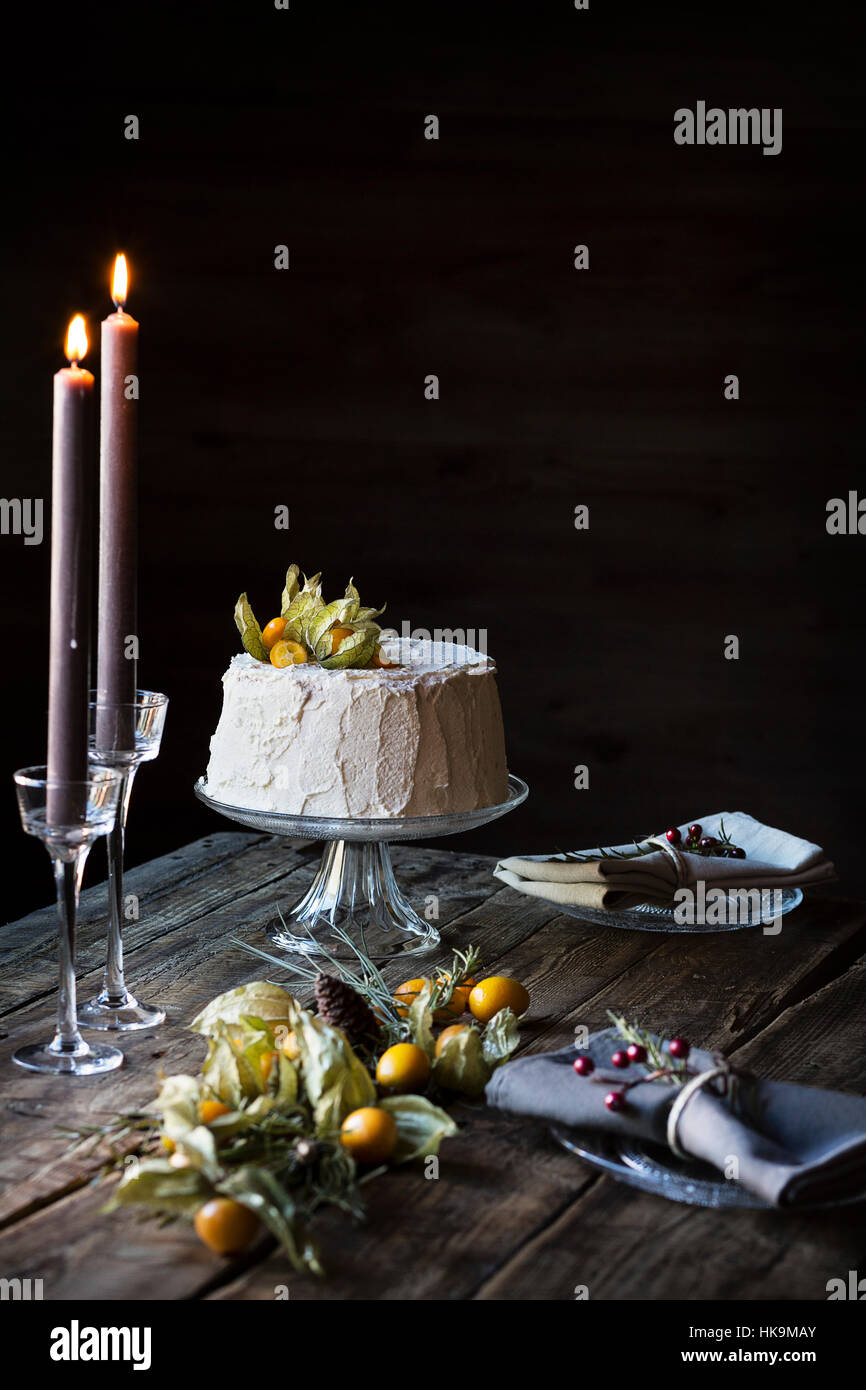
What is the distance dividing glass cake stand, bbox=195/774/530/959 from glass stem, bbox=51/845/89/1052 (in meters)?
0.35

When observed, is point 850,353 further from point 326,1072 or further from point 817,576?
point 326,1072

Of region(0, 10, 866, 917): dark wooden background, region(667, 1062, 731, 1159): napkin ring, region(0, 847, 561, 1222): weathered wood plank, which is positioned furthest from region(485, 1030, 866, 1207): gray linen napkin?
region(0, 10, 866, 917): dark wooden background

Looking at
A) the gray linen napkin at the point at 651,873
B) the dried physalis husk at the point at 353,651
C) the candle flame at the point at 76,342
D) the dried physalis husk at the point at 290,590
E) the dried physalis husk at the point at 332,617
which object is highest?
the candle flame at the point at 76,342

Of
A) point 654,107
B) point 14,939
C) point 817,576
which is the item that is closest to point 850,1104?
point 14,939

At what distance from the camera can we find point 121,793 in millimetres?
1425

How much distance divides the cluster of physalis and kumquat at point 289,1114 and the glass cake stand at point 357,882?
334 mm

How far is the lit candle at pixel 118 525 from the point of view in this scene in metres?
1.36

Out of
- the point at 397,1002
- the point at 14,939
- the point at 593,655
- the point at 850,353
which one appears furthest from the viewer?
the point at 593,655

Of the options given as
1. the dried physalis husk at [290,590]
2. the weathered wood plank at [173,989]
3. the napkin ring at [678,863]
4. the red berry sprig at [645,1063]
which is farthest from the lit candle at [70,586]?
the napkin ring at [678,863]

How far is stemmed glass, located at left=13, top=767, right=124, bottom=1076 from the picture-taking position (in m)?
1.21

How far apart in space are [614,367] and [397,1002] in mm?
2189

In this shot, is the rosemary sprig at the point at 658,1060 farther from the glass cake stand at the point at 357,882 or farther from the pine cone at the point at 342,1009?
the glass cake stand at the point at 357,882

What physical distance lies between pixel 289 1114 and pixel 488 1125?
186 mm
